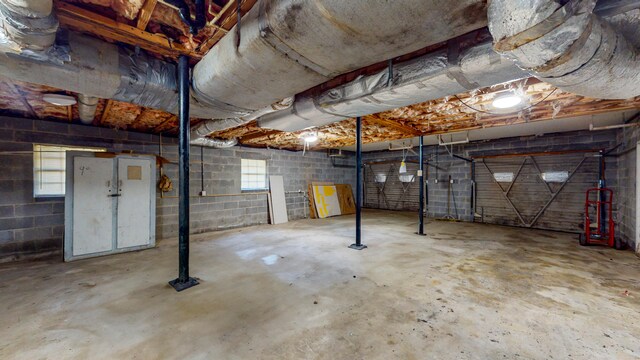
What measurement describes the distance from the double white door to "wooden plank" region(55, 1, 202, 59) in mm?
2815

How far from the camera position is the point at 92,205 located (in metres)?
3.85

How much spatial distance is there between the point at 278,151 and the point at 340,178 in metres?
2.76

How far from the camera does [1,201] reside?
3.69 meters

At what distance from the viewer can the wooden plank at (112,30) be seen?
157 cm

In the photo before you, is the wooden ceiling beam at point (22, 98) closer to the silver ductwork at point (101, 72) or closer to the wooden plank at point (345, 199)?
the silver ductwork at point (101, 72)

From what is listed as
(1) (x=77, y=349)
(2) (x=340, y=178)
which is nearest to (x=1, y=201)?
(1) (x=77, y=349)

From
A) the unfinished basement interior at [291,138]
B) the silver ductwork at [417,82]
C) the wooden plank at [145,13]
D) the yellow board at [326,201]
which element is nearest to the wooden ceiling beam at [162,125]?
the unfinished basement interior at [291,138]

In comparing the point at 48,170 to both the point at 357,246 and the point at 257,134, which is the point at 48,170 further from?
the point at 357,246

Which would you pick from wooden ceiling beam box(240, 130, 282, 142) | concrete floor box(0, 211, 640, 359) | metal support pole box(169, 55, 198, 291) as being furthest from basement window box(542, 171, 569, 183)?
metal support pole box(169, 55, 198, 291)

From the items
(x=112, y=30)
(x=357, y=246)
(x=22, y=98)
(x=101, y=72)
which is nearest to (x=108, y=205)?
(x=22, y=98)

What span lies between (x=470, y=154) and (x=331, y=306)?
21.1 ft

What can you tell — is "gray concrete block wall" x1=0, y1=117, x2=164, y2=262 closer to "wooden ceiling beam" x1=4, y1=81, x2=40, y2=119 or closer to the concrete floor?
"wooden ceiling beam" x1=4, y1=81, x2=40, y2=119

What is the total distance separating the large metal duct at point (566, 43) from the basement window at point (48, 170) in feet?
18.1

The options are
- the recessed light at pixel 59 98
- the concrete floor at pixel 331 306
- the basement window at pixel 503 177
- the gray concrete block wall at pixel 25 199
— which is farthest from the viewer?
the basement window at pixel 503 177
